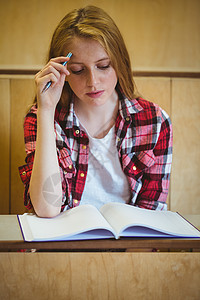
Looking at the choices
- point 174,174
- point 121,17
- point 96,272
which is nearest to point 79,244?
point 96,272

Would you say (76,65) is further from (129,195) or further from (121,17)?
(121,17)

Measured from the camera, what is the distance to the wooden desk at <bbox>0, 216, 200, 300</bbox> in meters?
0.85

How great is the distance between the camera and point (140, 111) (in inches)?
49.5

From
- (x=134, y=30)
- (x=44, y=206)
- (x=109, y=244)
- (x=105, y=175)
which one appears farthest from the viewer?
(x=134, y=30)

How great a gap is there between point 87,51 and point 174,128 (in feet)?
2.26

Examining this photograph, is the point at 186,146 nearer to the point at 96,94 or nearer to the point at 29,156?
the point at 96,94

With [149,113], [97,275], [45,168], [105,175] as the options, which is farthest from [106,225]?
[149,113]

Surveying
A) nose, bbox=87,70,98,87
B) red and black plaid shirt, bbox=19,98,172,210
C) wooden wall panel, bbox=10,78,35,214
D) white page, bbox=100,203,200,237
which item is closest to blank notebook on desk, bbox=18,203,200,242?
white page, bbox=100,203,200,237

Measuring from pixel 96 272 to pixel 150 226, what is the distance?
0.56 ft

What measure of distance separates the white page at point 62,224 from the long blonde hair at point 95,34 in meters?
0.45

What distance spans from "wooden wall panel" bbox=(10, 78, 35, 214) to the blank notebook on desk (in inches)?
29.7

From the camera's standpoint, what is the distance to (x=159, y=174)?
4.03 feet

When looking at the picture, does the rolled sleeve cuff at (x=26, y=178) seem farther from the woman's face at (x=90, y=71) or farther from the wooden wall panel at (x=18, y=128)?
the wooden wall panel at (x=18, y=128)

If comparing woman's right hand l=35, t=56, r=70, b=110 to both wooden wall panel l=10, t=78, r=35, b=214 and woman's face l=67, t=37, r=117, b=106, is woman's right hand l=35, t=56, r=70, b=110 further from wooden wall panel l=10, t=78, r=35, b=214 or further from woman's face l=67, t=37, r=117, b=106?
wooden wall panel l=10, t=78, r=35, b=214
